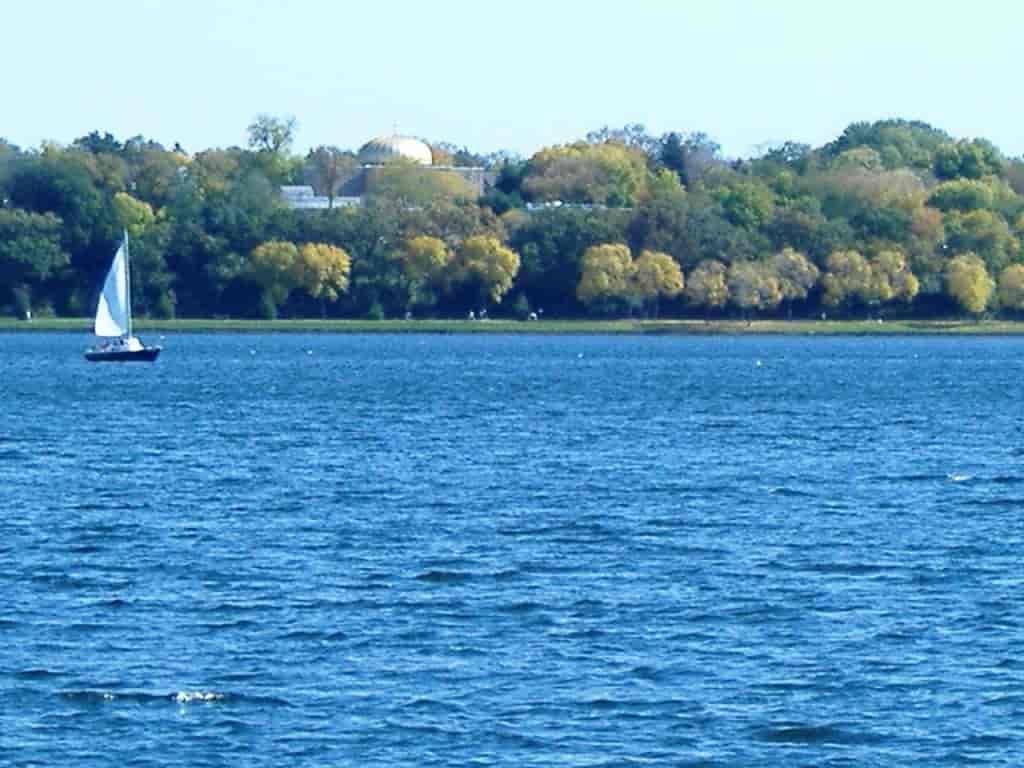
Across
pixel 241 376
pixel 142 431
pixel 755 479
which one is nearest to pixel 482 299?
pixel 241 376

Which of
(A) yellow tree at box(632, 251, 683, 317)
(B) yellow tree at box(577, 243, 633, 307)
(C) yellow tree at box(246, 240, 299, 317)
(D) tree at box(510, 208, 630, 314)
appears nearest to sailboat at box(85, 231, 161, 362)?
(C) yellow tree at box(246, 240, 299, 317)

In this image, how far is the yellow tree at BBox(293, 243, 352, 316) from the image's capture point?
556ft

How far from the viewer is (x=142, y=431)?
220 ft

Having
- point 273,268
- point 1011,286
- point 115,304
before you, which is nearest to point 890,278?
point 1011,286

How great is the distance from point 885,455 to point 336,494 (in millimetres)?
17068

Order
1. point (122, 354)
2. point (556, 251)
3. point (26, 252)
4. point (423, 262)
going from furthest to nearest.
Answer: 1. point (556, 251)
2. point (423, 262)
3. point (26, 252)
4. point (122, 354)

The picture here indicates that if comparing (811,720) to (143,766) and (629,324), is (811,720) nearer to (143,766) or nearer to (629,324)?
(143,766)

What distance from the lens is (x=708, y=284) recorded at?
174m

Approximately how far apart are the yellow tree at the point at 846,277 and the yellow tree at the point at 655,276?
10135 mm

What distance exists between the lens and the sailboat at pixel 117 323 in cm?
11112

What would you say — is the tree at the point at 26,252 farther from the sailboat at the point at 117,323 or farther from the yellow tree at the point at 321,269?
the sailboat at the point at 117,323

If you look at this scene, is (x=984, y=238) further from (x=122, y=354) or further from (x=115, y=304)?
(x=122, y=354)

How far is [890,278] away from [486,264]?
27560 millimetres

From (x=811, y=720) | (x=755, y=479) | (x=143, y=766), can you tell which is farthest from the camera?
(x=755, y=479)
